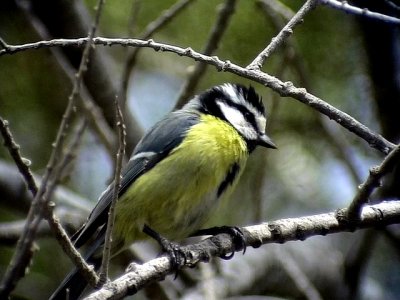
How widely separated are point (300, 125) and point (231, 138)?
125cm

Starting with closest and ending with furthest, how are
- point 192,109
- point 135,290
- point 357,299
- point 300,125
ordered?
point 135,290
point 192,109
point 357,299
point 300,125

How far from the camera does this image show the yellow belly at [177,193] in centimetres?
259

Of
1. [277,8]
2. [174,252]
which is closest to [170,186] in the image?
[174,252]

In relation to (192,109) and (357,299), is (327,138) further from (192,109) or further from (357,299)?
(192,109)

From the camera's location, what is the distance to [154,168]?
2.66 m

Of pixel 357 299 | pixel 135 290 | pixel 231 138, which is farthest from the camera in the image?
pixel 357 299

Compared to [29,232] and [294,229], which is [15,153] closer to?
[29,232]

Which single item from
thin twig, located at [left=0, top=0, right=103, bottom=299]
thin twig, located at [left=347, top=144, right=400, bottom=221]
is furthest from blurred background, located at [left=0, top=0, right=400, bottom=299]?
thin twig, located at [left=0, top=0, right=103, bottom=299]

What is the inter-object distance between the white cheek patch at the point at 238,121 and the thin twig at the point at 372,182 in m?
0.84

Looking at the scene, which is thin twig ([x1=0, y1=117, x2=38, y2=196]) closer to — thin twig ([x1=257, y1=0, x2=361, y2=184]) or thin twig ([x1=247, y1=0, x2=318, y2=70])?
thin twig ([x1=247, y1=0, x2=318, y2=70])

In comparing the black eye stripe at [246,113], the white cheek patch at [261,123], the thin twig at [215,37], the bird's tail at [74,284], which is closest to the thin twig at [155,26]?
the thin twig at [215,37]

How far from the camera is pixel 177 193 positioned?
8.45 ft

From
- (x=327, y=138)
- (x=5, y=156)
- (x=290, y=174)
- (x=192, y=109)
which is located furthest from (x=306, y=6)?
(x=5, y=156)

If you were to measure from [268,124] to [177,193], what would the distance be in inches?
38.6
